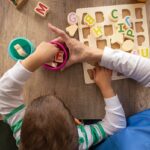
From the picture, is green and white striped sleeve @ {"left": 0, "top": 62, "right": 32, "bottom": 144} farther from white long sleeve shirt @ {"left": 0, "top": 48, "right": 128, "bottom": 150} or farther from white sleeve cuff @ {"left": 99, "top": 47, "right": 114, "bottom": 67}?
white sleeve cuff @ {"left": 99, "top": 47, "right": 114, "bottom": 67}

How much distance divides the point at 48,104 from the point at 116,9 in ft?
1.28

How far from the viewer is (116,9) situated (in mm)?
1008

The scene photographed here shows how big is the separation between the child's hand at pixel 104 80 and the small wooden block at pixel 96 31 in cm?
10

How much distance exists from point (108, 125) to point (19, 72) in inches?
11.6

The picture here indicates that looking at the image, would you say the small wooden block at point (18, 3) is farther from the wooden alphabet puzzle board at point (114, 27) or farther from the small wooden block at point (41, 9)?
the wooden alphabet puzzle board at point (114, 27)

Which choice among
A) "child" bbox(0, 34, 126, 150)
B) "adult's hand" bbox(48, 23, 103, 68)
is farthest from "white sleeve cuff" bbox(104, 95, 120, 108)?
"adult's hand" bbox(48, 23, 103, 68)

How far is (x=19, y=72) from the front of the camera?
3.03 feet

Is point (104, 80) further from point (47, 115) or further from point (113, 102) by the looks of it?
point (47, 115)

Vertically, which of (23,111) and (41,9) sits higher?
(41,9)

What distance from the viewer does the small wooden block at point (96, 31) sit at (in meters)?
1.00

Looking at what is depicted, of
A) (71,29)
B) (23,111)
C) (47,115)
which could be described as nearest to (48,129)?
(47,115)

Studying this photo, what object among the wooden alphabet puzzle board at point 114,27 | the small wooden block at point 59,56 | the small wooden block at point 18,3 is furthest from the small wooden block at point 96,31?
the small wooden block at point 18,3

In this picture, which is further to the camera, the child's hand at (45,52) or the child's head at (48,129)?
the child's hand at (45,52)

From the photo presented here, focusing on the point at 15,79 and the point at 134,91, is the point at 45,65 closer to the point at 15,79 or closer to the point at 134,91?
the point at 15,79
